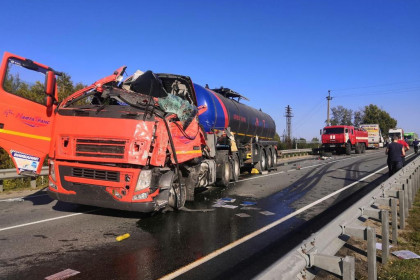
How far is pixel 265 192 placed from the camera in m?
10.2

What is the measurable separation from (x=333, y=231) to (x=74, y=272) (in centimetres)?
307

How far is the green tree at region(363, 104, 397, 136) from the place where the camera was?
78062 mm

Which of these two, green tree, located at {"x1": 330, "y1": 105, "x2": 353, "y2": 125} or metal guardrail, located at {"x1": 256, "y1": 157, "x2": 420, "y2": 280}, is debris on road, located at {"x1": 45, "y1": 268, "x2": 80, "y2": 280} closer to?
metal guardrail, located at {"x1": 256, "y1": 157, "x2": 420, "y2": 280}

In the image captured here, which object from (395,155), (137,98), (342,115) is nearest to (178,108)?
(137,98)

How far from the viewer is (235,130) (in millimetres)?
13328

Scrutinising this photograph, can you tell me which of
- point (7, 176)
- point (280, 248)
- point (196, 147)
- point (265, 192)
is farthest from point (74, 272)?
point (7, 176)

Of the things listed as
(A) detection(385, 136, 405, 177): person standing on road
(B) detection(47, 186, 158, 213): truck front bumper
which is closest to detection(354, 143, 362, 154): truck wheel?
(A) detection(385, 136, 405, 177): person standing on road

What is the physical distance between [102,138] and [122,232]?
1.72 metres

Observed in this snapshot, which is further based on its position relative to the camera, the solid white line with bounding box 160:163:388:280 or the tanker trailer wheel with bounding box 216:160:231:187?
the tanker trailer wheel with bounding box 216:160:231:187

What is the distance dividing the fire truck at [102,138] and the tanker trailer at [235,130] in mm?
2397

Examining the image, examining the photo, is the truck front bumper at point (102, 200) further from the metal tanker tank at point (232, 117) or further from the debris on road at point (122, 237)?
the metal tanker tank at point (232, 117)

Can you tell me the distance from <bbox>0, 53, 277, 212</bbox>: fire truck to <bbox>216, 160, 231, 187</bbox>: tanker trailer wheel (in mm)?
3542

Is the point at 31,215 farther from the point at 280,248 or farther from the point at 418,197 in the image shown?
the point at 418,197

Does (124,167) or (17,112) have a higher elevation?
(17,112)
